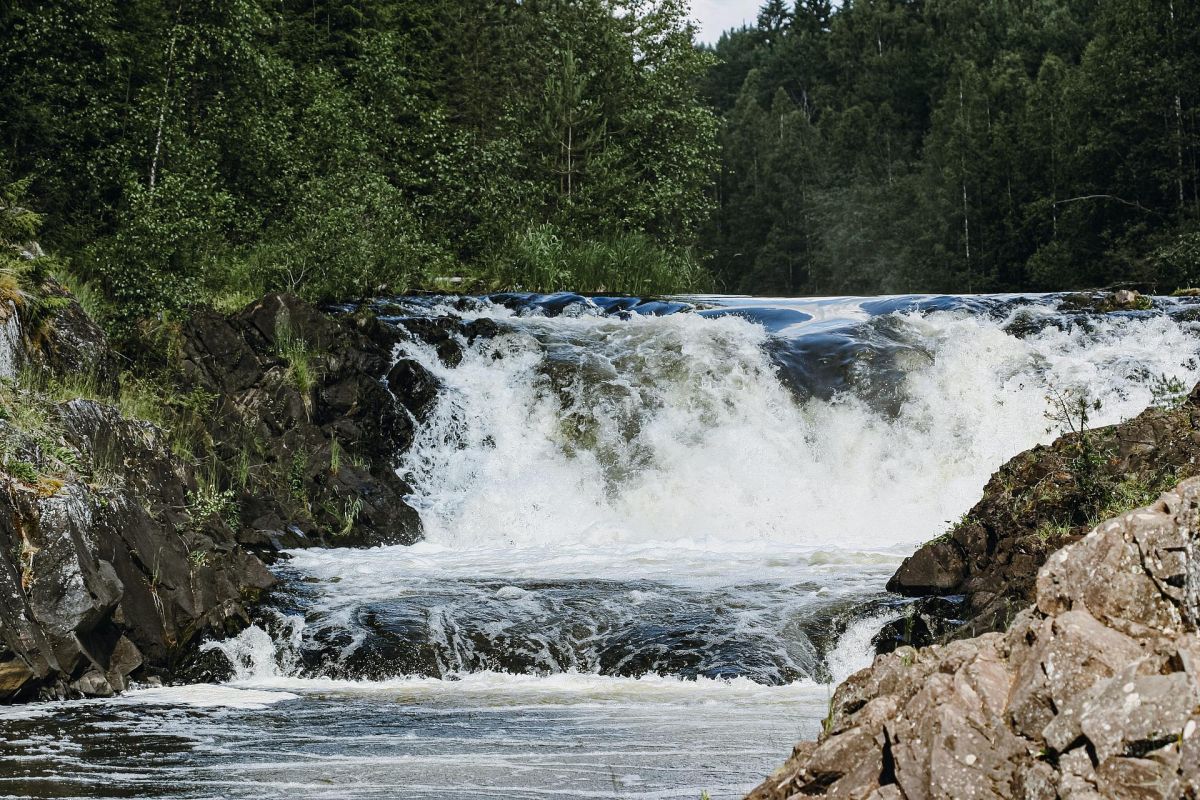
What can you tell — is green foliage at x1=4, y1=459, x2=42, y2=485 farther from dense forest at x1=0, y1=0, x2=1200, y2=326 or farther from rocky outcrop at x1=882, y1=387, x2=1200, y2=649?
rocky outcrop at x1=882, y1=387, x2=1200, y2=649

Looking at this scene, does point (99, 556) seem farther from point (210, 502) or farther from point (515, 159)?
point (515, 159)

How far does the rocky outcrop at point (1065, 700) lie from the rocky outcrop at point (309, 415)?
414 inches

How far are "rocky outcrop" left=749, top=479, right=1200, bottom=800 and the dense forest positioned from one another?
12.7 meters

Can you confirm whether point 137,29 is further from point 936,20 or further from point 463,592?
point 936,20

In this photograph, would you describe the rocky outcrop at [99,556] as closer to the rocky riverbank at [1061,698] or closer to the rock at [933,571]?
the rock at [933,571]

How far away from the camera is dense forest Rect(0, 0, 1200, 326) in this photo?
20672 mm

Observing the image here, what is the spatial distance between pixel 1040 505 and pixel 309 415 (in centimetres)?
1027

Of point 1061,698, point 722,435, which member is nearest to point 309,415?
point 722,435

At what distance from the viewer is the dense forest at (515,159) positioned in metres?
20.7

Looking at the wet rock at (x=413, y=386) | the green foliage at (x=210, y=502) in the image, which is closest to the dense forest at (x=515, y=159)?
the wet rock at (x=413, y=386)

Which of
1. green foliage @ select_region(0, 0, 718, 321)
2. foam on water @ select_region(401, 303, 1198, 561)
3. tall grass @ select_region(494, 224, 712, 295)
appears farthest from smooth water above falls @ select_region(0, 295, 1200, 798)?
green foliage @ select_region(0, 0, 718, 321)

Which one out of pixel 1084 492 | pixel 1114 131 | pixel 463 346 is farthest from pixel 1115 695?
pixel 1114 131

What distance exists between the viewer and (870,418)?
1630cm

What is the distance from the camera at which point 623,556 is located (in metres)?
12.7
